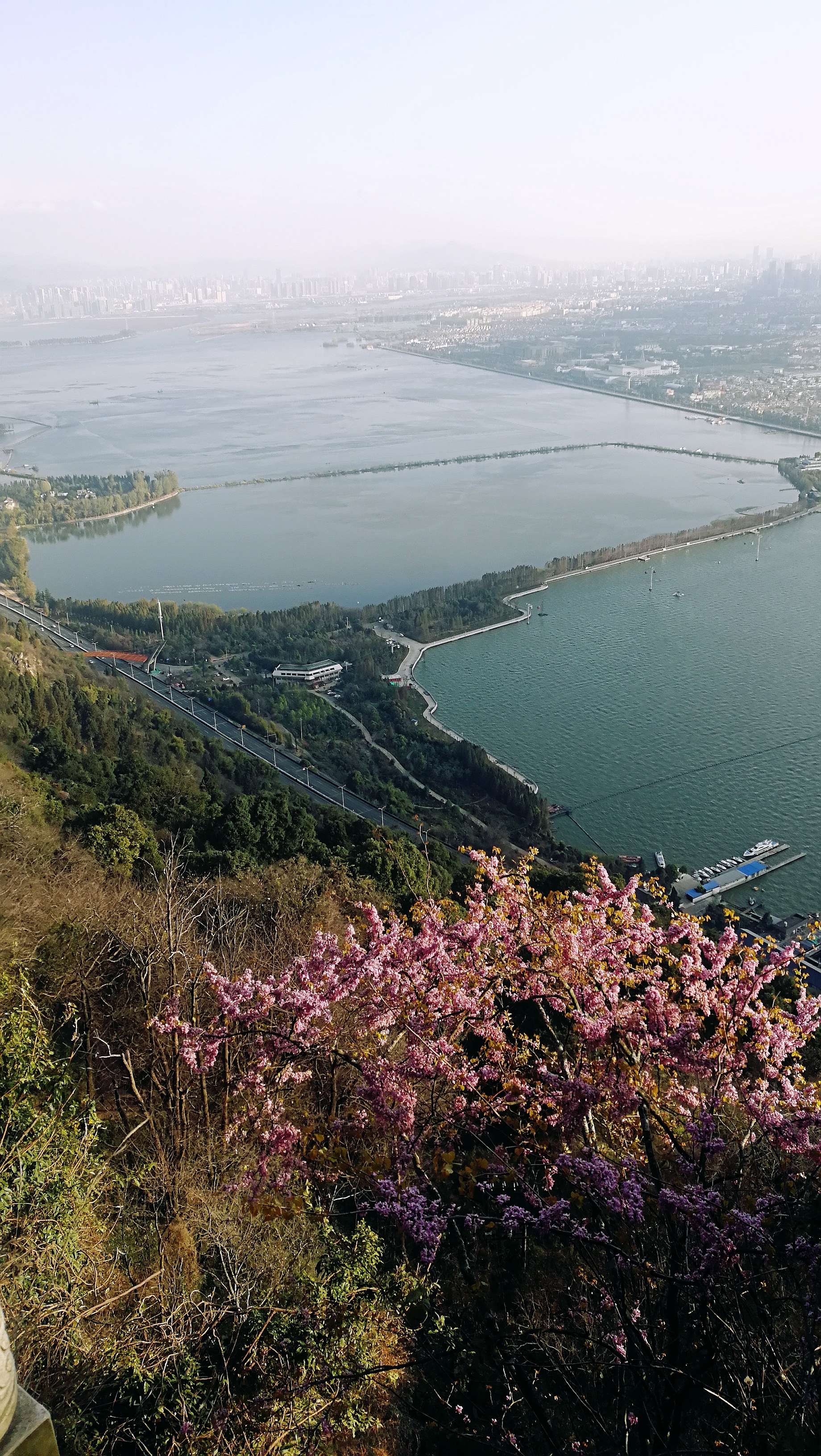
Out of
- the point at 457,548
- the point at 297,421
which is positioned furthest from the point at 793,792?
the point at 297,421

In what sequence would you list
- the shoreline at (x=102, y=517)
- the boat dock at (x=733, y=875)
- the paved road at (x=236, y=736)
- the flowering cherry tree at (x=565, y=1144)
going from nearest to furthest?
the flowering cherry tree at (x=565, y=1144) → the boat dock at (x=733, y=875) → the paved road at (x=236, y=736) → the shoreline at (x=102, y=517)

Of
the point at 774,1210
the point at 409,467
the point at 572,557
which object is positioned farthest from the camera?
the point at 409,467

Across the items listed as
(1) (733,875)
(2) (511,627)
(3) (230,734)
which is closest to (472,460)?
(2) (511,627)

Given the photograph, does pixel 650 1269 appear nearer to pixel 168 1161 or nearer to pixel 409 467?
pixel 168 1161

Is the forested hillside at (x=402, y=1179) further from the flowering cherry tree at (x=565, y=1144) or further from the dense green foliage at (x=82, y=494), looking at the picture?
the dense green foliage at (x=82, y=494)

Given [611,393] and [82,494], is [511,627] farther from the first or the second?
[611,393]

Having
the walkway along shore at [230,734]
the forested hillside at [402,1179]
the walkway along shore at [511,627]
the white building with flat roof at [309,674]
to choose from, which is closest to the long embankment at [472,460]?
the walkway along shore at [511,627]

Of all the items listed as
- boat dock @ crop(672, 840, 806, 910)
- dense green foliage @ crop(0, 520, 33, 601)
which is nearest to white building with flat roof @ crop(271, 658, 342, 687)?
dense green foliage @ crop(0, 520, 33, 601)
